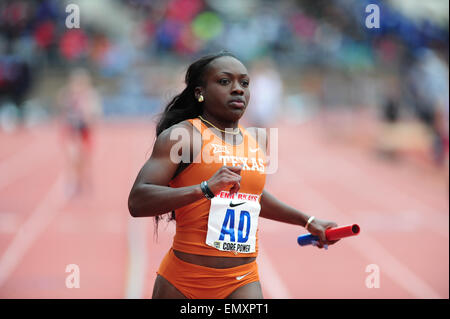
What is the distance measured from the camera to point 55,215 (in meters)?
9.19

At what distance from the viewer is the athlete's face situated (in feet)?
9.09

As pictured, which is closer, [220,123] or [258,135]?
[220,123]

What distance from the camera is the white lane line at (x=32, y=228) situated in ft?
22.1

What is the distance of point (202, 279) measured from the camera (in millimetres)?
2734

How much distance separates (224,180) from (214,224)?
34 centimetres

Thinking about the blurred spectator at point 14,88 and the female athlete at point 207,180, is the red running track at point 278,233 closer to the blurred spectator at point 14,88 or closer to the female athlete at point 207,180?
the female athlete at point 207,180

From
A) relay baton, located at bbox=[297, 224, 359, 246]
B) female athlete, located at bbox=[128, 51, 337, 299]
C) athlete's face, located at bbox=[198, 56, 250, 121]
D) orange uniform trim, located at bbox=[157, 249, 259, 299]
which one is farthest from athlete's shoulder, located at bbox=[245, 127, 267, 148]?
orange uniform trim, located at bbox=[157, 249, 259, 299]

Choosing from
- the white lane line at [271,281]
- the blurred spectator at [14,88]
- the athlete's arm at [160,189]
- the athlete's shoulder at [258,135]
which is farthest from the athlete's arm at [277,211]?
the blurred spectator at [14,88]

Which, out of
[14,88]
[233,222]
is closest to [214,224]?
[233,222]

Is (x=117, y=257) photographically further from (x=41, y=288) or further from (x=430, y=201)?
(x=430, y=201)

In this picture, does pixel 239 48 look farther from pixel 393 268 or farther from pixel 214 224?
pixel 214 224

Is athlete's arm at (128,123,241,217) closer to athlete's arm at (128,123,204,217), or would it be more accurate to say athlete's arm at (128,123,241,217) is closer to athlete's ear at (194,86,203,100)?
athlete's arm at (128,123,204,217)

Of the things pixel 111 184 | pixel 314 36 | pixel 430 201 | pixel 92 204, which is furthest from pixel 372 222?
pixel 314 36

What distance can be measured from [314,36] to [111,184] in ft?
61.6
